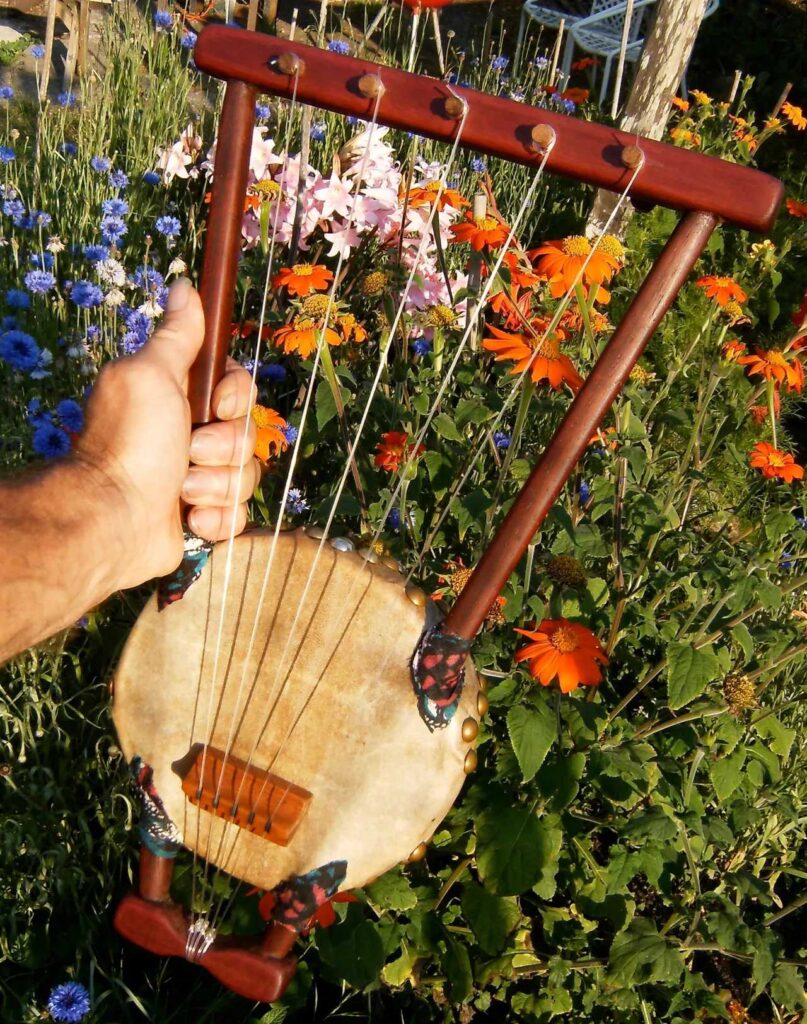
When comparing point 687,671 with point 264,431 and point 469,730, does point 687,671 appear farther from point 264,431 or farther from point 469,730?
point 264,431

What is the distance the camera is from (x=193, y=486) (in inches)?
51.1

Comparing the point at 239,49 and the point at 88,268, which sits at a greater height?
the point at 239,49

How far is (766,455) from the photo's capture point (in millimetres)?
1879

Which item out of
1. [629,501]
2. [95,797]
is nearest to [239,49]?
[629,501]

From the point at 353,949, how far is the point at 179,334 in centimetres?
106

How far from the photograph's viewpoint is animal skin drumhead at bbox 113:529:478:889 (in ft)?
4.17

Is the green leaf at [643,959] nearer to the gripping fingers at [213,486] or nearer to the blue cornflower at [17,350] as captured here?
the gripping fingers at [213,486]

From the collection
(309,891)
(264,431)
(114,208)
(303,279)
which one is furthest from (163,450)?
(114,208)

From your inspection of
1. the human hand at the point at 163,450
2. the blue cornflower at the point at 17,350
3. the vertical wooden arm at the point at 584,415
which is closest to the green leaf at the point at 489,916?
the vertical wooden arm at the point at 584,415

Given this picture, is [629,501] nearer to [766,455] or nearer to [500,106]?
[766,455]

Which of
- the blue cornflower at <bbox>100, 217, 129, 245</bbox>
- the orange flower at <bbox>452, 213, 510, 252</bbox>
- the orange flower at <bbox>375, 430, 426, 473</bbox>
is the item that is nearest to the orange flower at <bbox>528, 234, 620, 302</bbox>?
the orange flower at <bbox>452, 213, 510, 252</bbox>

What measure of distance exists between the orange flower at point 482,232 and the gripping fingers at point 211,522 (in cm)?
80

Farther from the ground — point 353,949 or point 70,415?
point 70,415

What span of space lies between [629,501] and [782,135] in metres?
4.61
